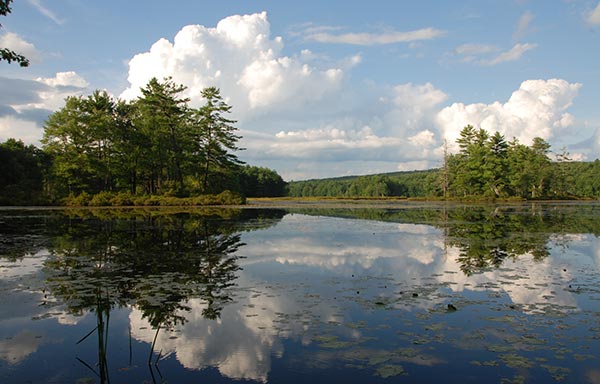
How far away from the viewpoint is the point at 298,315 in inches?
338

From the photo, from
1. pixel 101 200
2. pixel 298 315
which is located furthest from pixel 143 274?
pixel 101 200

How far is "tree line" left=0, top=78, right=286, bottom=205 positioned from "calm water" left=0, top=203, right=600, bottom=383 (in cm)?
4148

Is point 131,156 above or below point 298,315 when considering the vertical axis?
above

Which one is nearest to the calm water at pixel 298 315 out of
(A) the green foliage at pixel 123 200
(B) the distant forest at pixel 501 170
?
(A) the green foliage at pixel 123 200

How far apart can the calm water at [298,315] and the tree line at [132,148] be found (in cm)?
4148

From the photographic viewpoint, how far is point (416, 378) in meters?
5.73

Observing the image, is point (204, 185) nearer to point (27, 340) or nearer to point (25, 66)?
point (25, 66)

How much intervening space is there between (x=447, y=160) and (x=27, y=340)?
9752 centimetres

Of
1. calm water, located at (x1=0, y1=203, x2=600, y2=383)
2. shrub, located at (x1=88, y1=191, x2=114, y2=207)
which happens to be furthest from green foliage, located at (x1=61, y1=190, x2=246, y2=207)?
calm water, located at (x1=0, y1=203, x2=600, y2=383)

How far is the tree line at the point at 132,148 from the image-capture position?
55000mm

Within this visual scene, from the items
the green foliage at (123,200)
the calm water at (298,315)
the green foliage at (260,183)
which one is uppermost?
the green foliage at (260,183)

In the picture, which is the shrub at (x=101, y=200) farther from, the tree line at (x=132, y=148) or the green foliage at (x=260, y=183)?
the green foliage at (x=260, y=183)

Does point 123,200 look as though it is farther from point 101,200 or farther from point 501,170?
point 501,170

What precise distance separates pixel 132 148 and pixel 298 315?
54289 millimetres
